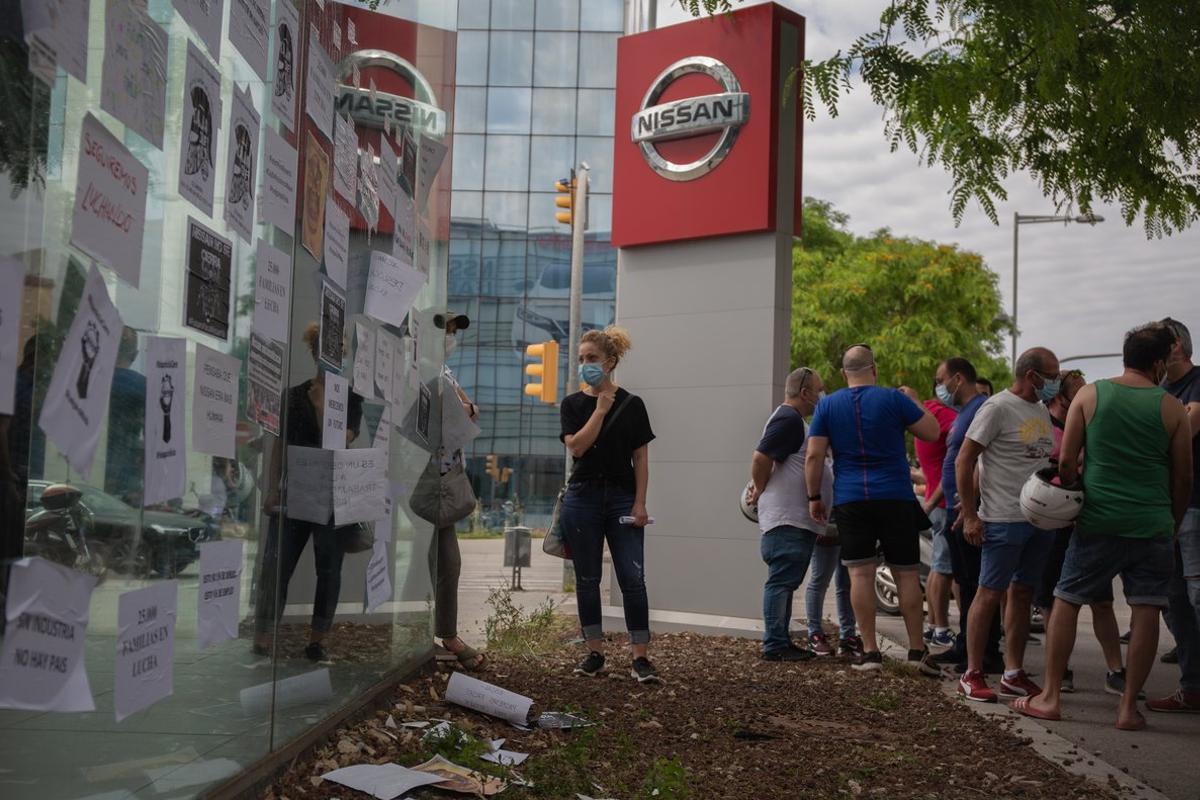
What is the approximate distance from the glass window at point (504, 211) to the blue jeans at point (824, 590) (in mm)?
47115

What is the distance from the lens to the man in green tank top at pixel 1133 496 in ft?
19.8

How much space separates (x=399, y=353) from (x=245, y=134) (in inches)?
90.6

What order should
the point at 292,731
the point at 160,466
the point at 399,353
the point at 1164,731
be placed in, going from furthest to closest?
the point at 1164,731 → the point at 399,353 → the point at 292,731 → the point at 160,466

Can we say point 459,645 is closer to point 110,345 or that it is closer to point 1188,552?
point 1188,552

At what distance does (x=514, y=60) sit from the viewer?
54125 millimetres

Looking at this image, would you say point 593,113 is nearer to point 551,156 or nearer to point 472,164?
point 551,156

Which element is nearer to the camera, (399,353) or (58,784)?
(58,784)

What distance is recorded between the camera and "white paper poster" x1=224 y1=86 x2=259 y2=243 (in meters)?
3.41

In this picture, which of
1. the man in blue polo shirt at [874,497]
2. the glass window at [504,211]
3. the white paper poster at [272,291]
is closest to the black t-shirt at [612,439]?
the man in blue polo shirt at [874,497]

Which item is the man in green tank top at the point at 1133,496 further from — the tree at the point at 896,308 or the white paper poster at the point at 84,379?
the tree at the point at 896,308

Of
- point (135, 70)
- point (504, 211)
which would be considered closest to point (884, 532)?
point (135, 70)

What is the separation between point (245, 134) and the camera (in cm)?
353

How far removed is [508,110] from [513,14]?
4070 millimetres

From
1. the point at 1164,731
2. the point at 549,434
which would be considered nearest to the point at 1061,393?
the point at 1164,731
